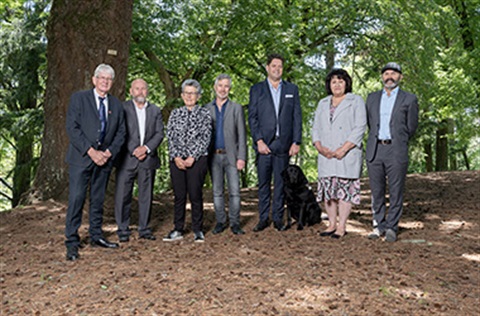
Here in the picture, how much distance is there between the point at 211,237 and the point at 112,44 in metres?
3.33

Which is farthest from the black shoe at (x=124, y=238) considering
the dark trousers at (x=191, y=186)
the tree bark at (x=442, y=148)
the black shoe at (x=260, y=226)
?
the tree bark at (x=442, y=148)

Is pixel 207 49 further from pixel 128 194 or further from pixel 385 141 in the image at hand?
pixel 385 141

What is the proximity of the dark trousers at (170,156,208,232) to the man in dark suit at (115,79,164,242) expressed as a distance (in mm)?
324

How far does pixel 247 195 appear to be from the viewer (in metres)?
10.3

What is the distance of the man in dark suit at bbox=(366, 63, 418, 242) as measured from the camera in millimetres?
5621

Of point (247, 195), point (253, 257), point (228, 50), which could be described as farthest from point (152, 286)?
point (228, 50)

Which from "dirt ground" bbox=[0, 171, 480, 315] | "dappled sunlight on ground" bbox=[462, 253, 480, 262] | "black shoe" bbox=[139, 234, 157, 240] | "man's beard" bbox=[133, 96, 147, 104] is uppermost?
"man's beard" bbox=[133, 96, 147, 104]

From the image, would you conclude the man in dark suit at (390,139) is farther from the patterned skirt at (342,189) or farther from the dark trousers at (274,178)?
the dark trousers at (274,178)

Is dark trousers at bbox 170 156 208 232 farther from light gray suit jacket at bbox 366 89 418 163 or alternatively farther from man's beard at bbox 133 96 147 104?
light gray suit jacket at bbox 366 89 418 163

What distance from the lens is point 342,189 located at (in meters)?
5.80

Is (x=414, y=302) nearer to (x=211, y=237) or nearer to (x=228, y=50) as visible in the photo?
(x=211, y=237)

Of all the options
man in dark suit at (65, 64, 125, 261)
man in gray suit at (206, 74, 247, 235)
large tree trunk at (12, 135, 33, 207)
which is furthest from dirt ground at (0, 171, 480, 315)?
large tree trunk at (12, 135, 33, 207)

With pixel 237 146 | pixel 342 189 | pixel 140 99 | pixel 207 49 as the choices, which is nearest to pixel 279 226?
pixel 342 189

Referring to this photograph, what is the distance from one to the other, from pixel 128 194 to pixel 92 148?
91 cm
